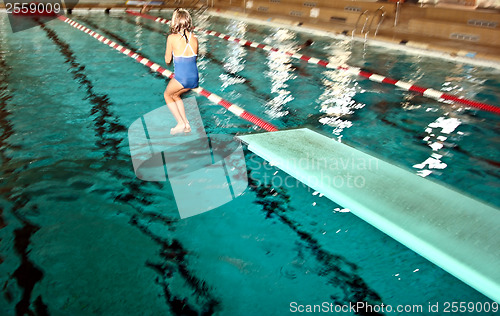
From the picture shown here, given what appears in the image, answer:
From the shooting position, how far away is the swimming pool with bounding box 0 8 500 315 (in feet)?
7.00

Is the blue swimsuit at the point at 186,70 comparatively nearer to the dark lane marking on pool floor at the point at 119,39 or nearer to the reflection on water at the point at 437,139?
the dark lane marking on pool floor at the point at 119,39

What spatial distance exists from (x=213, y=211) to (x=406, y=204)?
4.61 feet

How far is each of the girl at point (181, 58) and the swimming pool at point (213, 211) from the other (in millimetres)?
417

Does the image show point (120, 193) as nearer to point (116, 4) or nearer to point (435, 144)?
point (435, 144)

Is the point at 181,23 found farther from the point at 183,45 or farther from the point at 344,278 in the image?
the point at 344,278

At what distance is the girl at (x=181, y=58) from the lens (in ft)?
11.9

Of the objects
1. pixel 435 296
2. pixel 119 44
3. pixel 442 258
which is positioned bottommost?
pixel 435 296

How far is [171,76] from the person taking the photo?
6.32 meters

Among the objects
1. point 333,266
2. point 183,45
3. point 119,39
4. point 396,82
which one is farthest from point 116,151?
point 119,39

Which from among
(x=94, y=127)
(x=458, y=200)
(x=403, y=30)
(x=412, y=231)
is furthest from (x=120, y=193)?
(x=403, y=30)

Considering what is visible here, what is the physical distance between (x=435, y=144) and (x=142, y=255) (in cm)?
310

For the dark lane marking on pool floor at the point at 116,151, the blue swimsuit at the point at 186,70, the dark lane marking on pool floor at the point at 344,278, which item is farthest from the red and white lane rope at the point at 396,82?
the dark lane marking on pool floor at the point at 116,151

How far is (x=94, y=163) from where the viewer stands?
346 cm

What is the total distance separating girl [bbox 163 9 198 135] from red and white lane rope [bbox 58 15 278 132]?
81cm
